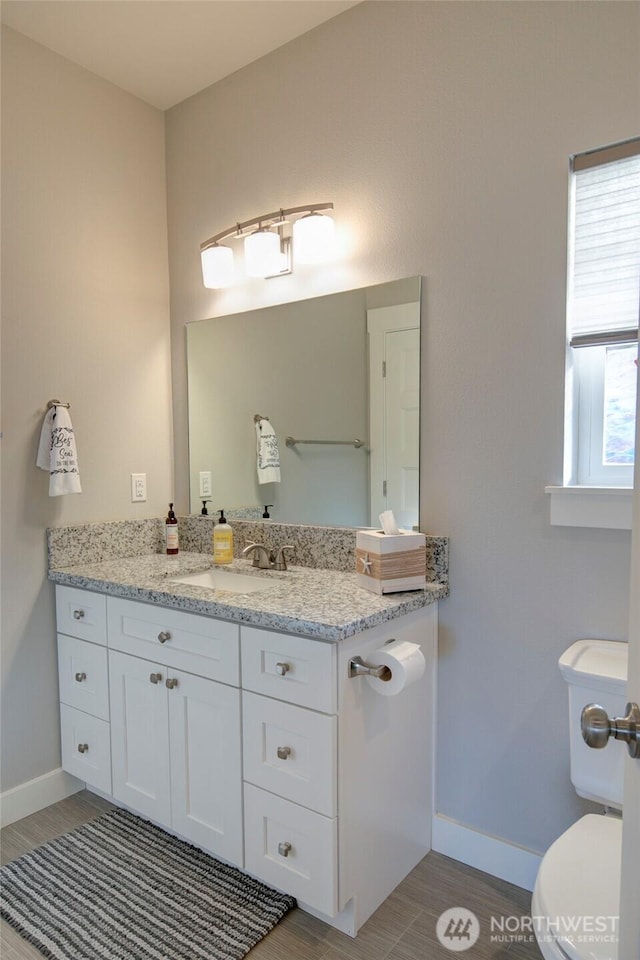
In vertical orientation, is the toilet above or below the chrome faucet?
below

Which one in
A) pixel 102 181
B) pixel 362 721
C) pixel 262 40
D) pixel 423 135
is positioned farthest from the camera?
pixel 102 181

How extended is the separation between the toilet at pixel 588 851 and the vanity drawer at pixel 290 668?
1.78ft

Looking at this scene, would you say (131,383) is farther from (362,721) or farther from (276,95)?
(362,721)

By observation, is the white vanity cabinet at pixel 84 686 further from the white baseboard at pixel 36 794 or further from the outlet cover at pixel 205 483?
the outlet cover at pixel 205 483

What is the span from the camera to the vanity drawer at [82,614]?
1920 millimetres

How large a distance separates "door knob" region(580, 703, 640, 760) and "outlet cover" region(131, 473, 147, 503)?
6.42 ft

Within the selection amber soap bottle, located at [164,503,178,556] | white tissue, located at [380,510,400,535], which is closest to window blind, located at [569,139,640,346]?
white tissue, located at [380,510,400,535]

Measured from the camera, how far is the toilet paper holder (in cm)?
138

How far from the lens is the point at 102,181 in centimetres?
222

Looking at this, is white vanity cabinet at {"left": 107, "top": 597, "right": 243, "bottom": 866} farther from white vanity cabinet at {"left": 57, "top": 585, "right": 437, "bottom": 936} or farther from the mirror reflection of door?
the mirror reflection of door

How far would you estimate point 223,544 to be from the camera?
2125 mm

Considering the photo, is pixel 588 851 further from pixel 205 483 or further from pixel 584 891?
pixel 205 483

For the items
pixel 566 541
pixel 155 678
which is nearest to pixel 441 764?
pixel 566 541

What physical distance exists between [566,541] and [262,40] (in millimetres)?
1953
